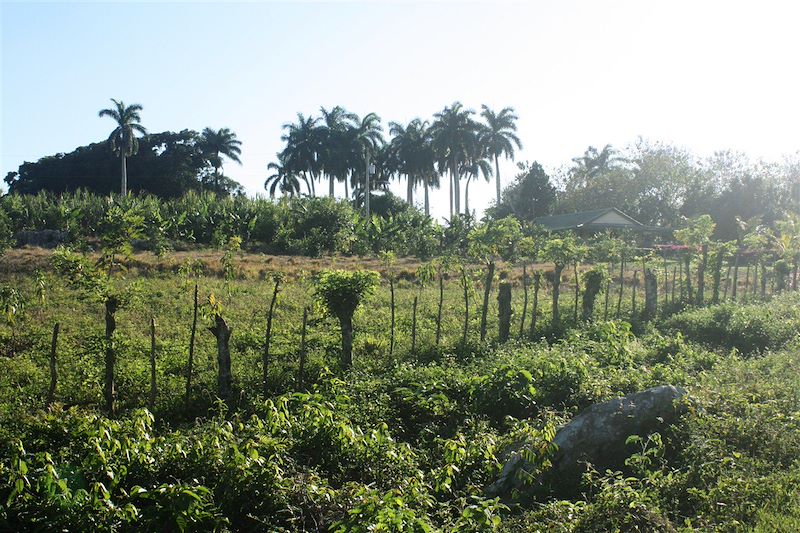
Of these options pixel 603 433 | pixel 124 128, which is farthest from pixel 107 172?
pixel 603 433

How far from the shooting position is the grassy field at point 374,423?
600cm

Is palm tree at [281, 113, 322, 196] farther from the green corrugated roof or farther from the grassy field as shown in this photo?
the grassy field

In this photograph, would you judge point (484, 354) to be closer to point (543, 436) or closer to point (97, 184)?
point (543, 436)

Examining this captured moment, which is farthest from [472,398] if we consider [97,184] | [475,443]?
[97,184]

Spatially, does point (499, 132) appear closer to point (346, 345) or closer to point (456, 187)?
point (456, 187)

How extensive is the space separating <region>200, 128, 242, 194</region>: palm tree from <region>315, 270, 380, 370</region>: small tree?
175ft

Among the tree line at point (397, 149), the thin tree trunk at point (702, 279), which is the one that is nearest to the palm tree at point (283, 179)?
the tree line at point (397, 149)

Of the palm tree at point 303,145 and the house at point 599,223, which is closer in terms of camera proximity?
the house at point 599,223

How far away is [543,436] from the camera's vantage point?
23.6 ft

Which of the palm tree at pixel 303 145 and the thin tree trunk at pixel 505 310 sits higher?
the palm tree at pixel 303 145

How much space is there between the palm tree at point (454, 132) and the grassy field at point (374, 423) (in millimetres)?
42562

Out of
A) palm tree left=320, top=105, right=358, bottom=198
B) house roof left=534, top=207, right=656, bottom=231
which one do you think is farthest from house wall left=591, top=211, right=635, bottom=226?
palm tree left=320, top=105, right=358, bottom=198

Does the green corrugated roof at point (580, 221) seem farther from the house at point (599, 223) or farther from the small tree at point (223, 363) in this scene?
the small tree at point (223, 363)

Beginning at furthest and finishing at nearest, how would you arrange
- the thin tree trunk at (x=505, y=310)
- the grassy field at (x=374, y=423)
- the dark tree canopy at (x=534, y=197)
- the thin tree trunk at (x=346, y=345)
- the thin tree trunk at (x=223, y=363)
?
the dark tree canopy at (x=534, y=197) < the thin tree trunk at (x=505, y=310) < the thin tree trunk at (x=346, y=345) < the thin tree trunk at (x=223, y=363) < the grassy field at (x=374, y=423)
